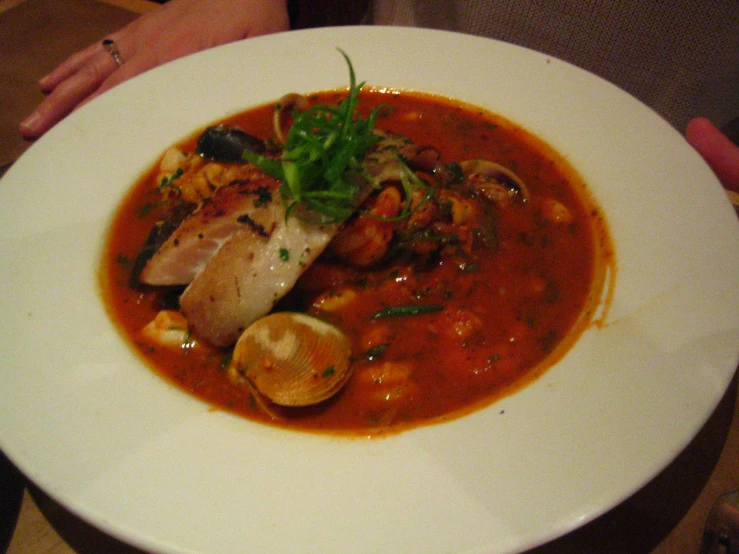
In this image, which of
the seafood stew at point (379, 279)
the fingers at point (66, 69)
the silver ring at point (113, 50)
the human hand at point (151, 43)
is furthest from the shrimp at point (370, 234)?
the fingers at point (66, 69)

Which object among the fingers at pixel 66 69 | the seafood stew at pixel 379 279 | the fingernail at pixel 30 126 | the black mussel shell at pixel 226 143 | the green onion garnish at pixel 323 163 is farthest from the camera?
the fingers at pixel 66 69

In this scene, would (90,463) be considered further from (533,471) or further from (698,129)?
(698,129)

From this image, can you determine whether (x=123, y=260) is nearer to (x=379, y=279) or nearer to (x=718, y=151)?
(x=379, y=279)

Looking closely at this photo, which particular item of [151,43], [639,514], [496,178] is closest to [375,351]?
[639,514]

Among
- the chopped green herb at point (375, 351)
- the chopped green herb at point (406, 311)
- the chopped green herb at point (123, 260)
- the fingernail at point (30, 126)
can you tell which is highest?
the chopped green herb at point (406, 311)

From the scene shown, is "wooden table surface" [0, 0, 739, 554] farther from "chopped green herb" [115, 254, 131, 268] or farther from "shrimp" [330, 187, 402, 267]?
"shrimp" [330, 187, 402, 267]

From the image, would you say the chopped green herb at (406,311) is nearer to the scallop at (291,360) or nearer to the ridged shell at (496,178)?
the scallop at (291,360)

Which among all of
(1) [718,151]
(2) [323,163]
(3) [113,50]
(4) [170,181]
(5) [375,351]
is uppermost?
(1) [718,151]
